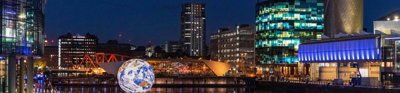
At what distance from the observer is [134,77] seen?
30.6m

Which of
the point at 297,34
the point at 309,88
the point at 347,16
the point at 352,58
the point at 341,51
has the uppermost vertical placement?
the point at 347,16

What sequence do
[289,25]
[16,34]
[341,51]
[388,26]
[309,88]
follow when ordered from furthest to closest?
[289,25]
[341,51]
[388,26]
[309,88]
[16,34]

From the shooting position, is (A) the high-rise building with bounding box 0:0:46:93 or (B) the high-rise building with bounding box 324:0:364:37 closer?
(A) the high-rise building with bounding box 0:0:46:93

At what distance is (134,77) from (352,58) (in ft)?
232

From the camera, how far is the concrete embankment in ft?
233

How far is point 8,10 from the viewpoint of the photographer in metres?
44.4

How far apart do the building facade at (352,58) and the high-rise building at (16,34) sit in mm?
45860

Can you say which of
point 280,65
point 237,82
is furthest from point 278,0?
point 237,82

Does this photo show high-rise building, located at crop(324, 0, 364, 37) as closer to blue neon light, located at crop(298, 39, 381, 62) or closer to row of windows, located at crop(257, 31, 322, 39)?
blue neon light, located at crop(298, 39, 381, 62)

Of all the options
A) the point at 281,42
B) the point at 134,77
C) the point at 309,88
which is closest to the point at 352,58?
the point at 309,88

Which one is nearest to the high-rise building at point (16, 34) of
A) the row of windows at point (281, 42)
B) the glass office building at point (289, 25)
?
the glass office building at point (289, 25)

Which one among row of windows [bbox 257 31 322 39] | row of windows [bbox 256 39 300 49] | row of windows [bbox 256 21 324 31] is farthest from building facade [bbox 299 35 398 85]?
row of windows [bbox 256 39 300 49]

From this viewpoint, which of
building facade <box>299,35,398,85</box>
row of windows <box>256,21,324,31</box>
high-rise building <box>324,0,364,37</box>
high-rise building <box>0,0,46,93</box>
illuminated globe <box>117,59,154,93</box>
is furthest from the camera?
row of windows <box>256,21,324,31</box>

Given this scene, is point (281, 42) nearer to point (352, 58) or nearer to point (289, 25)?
point (289, 25)
